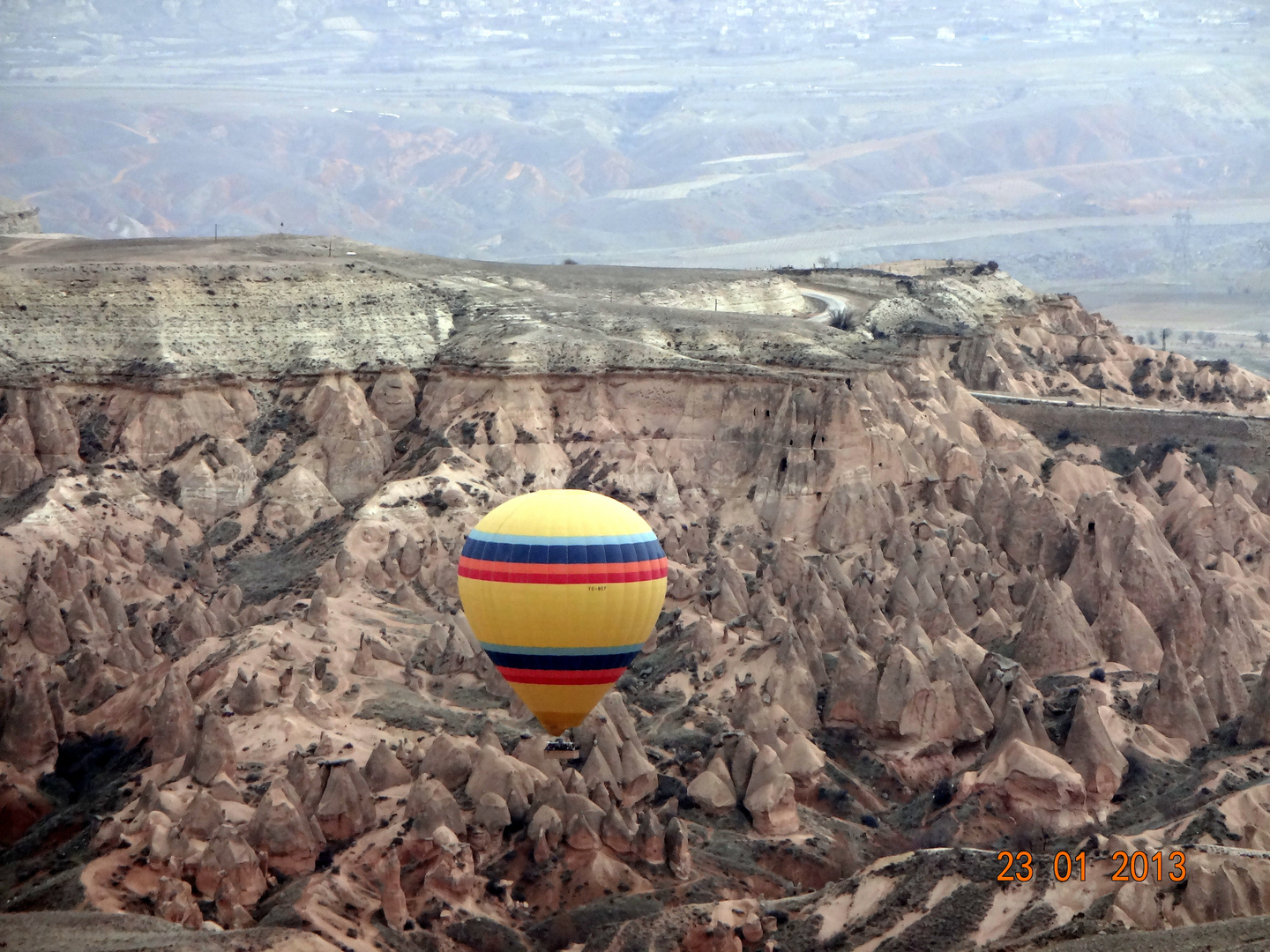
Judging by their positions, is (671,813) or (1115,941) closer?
(1115,941)

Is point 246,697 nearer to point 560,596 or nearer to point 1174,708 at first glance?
point 560,596

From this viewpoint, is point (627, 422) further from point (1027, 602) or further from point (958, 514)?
point (1027, 602)

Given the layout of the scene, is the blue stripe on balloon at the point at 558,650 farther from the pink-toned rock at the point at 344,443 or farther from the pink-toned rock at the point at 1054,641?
the pink-toned rock at the point at 344,443

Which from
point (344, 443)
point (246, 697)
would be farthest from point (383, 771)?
point (344, 443)

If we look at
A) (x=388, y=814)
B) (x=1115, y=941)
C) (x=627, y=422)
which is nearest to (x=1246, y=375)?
(x=627, y=422)

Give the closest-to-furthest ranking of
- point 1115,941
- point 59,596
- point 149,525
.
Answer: point 1115,941, point 59,596, point 149,525

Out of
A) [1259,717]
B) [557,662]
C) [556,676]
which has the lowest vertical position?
[1259,717]

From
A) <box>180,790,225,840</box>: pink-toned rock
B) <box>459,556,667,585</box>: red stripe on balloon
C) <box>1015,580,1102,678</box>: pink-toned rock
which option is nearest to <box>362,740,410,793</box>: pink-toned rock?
<box>180,790,225,840</box>: pink-toned rock
